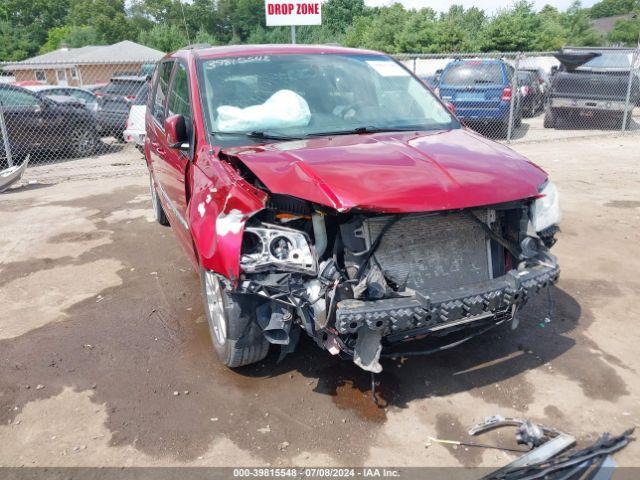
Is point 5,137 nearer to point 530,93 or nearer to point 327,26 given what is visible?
point 530,93

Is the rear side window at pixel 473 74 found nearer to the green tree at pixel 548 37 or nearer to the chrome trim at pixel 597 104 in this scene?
the chrome trim at pixel 597 104

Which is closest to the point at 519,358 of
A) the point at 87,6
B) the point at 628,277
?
the point at 628,277

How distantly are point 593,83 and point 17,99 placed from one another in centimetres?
1263

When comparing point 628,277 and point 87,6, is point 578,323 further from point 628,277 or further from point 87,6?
point 87,6

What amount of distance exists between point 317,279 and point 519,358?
64.8 inches

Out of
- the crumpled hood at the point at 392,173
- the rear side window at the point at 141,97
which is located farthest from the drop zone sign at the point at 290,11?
the crumpled hood at the point at 392,173

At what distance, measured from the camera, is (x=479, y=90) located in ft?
39.4

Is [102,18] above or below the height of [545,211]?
above

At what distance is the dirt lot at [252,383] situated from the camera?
2824mm

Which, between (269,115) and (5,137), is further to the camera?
(5,137)

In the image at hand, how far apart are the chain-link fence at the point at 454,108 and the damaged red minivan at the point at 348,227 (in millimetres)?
6698

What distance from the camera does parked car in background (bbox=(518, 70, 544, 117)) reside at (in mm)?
15571

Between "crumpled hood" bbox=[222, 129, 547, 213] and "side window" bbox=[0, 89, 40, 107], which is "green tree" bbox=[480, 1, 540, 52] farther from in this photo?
"crumpled hood" bbox=[222, 129, 547, 213]

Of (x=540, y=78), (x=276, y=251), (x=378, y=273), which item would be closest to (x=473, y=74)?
(x=540, y=78)
